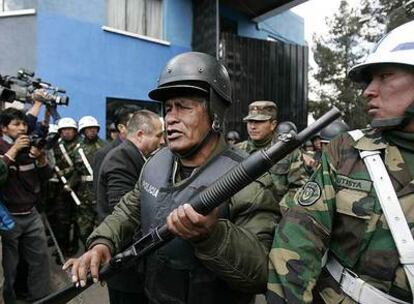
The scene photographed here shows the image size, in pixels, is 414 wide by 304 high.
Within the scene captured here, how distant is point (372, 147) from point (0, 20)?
9.66 meters

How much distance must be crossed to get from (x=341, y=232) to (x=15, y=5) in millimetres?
9521

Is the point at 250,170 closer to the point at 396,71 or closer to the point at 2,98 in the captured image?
the point at 396,71

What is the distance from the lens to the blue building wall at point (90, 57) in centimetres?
922

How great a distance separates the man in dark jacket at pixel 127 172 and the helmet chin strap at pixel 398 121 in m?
1.82

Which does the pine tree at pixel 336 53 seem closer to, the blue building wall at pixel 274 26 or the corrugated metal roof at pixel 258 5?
the blue building wall at pixel 274 26

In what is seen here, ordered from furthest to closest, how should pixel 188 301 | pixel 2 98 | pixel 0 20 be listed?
pixel 0 20
pixel 2 98
pixel 188 301

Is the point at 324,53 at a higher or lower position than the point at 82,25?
higher

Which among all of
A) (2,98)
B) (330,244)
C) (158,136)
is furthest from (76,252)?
(330,244)

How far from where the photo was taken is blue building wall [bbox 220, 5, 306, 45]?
1405 cm

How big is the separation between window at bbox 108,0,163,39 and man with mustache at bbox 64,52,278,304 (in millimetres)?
9245

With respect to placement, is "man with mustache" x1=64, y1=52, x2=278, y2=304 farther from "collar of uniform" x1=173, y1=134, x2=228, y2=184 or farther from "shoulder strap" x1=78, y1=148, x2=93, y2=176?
"shoulder strap" x1=78, y1=148, x2=93, y2=176

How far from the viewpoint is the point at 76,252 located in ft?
21.4

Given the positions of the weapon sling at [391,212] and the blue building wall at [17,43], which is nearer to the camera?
the weapon sling at [391,212]

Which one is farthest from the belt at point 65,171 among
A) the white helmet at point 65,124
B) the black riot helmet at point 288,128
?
the black riot helmet at point 288,128
